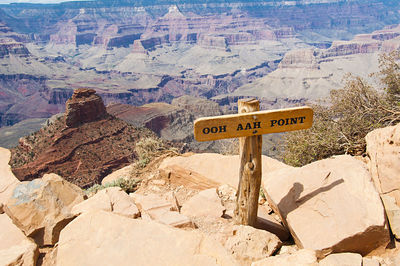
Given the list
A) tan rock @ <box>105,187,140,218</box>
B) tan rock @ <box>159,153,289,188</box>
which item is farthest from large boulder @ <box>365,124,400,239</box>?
tan rock @ <box>105,187,140,218</box>

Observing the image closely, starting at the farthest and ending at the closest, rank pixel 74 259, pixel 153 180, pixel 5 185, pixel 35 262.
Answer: pixel 153 180 < pixel 5 185 < pixel 35 262 < pixel 74 259

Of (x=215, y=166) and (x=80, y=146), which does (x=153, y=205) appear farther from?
(x=80, y=146)

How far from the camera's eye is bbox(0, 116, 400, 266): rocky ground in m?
3.61

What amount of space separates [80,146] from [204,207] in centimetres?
2678

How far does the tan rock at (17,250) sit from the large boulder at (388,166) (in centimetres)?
472

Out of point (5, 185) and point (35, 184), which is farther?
point (5, 185)

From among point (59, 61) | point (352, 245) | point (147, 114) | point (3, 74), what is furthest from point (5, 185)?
point (59, 61)

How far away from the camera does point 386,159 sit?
5.08 metres

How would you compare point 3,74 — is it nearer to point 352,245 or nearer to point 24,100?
point 24,100

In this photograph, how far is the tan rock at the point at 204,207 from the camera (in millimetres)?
5158

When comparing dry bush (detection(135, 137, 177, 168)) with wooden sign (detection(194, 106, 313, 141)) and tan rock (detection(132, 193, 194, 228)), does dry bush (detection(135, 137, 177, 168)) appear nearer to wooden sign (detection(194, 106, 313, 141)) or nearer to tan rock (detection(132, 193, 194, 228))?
tan rock (detection(132, 193, 194, 228))

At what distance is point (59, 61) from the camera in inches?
7249

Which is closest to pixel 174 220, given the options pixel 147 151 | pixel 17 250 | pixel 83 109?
pixel 17 250

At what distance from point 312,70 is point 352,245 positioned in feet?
482
